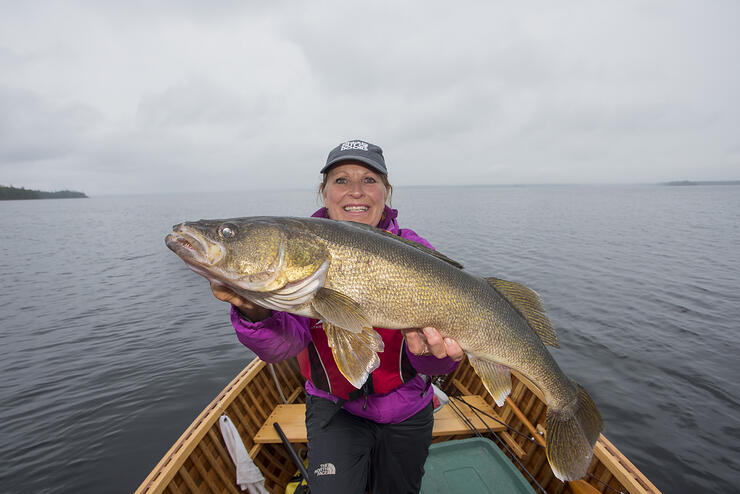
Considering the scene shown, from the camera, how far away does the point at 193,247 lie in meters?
2.37

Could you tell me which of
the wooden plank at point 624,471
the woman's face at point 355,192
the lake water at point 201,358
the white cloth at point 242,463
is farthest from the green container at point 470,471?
the lake water at point 201,358

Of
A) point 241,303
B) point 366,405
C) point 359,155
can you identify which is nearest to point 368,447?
point 366,405

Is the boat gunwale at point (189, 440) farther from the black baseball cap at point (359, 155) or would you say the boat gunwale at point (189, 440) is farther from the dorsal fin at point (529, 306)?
the dorsal fin at point (529, 306)

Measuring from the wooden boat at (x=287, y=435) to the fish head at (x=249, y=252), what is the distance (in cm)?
263

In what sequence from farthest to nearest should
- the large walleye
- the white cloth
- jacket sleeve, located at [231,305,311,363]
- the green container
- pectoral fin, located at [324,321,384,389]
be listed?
the white cloth, the green container, jacket sleeve, located at [231,305,311,363], pectoral fin, located at [324,321,384,389], the large walleye

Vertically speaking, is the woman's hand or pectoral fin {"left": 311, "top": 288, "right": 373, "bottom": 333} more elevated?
pectoral fin {"left": 311, "top": 288, "right": 373, "bottom": 333}

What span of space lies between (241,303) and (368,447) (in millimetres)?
1873

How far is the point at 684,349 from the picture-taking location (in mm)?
10930

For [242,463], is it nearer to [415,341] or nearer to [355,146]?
[415,341]

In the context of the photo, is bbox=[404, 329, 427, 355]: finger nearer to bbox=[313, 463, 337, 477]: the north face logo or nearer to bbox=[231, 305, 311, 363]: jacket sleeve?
bbox=[231, 305, 311, 363]: jacket sleeve

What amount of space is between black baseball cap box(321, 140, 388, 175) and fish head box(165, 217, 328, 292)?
142 centimetres

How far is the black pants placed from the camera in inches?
119

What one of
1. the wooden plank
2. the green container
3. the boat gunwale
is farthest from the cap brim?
the wooden plank

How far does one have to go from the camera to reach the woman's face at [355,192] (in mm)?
3924
